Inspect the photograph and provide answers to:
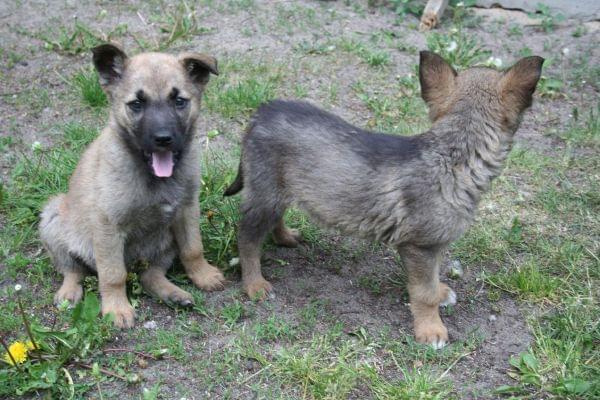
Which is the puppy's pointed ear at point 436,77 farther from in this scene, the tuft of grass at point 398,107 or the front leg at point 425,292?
the tuft of grass at point 398,107

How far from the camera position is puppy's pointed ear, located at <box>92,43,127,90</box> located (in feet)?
12.7

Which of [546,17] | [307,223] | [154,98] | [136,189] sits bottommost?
[307,223]

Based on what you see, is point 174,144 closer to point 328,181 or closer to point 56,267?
point 328,181

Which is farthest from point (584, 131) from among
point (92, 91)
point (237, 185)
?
point (92, 91)

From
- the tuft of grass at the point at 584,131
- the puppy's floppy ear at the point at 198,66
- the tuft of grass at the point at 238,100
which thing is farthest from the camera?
the tuft of grass at the point at 238,100

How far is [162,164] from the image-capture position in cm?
395

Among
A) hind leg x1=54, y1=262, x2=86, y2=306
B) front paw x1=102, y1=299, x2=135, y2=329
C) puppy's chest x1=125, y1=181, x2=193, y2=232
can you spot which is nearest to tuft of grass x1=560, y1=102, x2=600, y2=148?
puppy's chest x1=125, y1=181, x2=193, y2=232

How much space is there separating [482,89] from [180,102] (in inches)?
66.2

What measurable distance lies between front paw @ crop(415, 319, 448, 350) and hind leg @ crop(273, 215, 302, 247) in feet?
3.92

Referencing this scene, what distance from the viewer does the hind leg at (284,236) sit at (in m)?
4.91

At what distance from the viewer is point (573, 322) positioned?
13.6 feet

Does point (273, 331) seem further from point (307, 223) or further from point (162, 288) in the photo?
point (307, 223)

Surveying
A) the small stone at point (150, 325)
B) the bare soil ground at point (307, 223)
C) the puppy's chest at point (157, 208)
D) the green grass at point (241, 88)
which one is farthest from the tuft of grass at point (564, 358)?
the green grass at point (241, 88)

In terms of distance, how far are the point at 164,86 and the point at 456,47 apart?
4.00 metres
